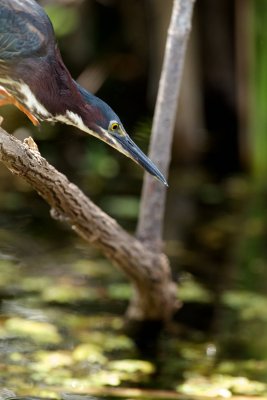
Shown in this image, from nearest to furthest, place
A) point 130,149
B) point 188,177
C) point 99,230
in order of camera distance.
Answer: point 130,149
point 99,230
point 188,177

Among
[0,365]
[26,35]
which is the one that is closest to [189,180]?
[0,365]

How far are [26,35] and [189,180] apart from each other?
4.03 m

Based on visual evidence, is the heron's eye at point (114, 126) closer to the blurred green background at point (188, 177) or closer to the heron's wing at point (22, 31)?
the heron's wing at point (22, 31)

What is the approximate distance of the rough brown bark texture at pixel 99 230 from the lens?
3031 millimetres

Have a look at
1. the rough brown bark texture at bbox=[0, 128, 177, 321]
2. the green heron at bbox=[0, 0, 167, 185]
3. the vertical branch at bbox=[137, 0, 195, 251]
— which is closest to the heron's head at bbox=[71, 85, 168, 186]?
the green heron at bbox=[0, 0, 167, 185]

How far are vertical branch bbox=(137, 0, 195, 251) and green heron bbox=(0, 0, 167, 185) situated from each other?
77 cm

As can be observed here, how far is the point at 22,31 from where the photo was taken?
315 cm

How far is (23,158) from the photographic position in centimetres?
300

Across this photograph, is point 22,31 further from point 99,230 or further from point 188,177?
point 188,177

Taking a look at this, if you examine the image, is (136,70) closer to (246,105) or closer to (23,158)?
(246,105)

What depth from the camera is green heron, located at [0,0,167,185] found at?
3.15 metres

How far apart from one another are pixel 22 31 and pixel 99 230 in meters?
0.97

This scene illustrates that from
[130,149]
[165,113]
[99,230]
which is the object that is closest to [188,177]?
[165,113]

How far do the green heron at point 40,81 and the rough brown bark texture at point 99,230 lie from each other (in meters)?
0.21
